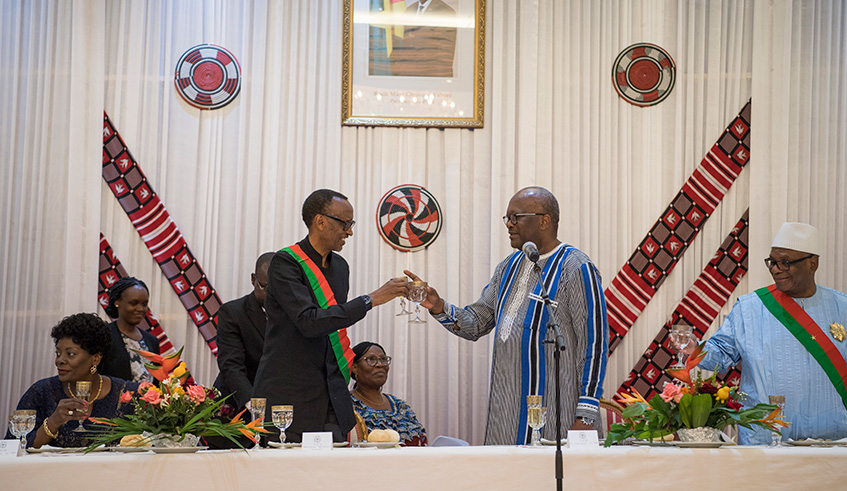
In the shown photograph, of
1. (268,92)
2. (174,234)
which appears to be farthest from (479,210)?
(174,234)

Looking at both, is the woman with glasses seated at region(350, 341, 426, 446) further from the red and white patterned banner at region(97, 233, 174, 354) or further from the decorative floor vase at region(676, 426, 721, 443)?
the decorative floor vase at region(676, 426, 721, 443)

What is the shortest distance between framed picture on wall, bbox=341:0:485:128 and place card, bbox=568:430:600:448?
293 cm

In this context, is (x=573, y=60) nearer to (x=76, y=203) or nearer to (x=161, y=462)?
(x=76, y=203)

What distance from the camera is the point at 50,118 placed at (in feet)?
17.8

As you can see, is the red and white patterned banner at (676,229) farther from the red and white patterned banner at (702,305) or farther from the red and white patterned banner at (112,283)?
the red and white patterned banner at (112,283)

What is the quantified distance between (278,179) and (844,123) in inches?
148

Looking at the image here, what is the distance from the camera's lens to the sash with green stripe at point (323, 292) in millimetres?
3531

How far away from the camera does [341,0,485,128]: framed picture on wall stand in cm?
554

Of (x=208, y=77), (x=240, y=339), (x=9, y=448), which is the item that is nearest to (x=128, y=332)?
(x=240, y=339)

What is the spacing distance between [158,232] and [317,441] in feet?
9.42

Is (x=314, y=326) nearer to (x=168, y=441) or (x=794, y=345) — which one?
(x=168, y=441)

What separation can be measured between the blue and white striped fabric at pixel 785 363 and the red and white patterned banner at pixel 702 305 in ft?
4.71

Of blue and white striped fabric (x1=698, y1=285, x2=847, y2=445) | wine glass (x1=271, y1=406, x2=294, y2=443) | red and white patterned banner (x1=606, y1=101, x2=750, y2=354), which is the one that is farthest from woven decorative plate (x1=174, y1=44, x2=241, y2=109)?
blue and white striped fabric (x1=698, y1=285, x2=847, y2=445)

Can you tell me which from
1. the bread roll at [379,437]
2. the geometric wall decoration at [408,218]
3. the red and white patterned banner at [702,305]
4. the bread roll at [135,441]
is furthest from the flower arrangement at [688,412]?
the geometric wall decoration at [408,218]
